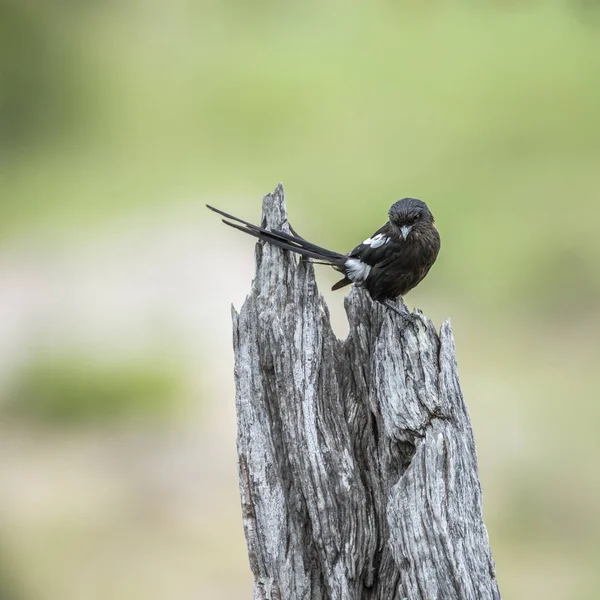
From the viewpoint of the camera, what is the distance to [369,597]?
3906 millimetres

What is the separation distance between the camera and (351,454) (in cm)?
395

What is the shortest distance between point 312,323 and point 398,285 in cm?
105

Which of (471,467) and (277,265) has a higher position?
(277,265)

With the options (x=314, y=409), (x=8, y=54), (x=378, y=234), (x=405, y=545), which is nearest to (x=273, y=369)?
(x=314, y=409)

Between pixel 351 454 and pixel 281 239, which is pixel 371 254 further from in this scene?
pixel 351 454

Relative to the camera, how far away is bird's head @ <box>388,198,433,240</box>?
4816mm

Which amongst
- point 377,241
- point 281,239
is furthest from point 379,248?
point 281,239

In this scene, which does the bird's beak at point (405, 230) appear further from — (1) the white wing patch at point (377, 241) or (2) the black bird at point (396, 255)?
(1) the white wing patch at point (377, 241)

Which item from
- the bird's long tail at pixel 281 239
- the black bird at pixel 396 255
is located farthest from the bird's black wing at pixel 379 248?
the bird's long tail at pixel 281 239

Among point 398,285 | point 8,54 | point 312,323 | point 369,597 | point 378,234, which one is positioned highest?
point 8,54

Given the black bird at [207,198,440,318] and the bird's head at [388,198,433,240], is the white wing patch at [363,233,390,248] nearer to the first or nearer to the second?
the black bird at [207,198,440,318]

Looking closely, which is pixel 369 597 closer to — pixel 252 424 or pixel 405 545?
pixel 405 545

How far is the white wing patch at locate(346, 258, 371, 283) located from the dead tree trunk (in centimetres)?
83

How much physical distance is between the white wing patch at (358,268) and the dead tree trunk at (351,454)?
0.83 meters
